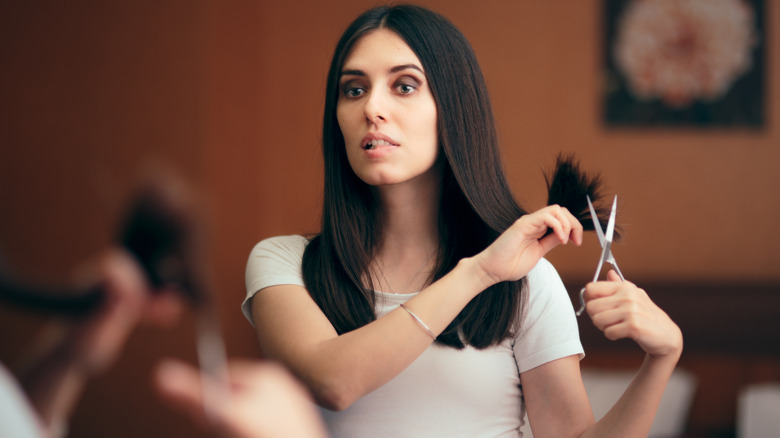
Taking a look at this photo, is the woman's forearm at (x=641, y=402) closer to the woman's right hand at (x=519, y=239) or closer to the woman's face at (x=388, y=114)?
the woman's right hand at (x=519, y=239)

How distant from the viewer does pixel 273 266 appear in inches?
49.4

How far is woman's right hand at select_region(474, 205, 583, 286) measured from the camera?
3.50 feet

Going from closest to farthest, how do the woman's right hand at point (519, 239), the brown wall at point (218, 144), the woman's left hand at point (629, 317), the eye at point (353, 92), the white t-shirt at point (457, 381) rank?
the woman's left hand at point (629, 317)
the woman's right hand at point (519, 239)
the white t-shirt at point (457, 381)
the eye at point (353, 92)
the brown wall at point (218, 144)

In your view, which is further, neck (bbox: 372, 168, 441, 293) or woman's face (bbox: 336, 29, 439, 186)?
neck (bbox: 372, 168, 441, 293)

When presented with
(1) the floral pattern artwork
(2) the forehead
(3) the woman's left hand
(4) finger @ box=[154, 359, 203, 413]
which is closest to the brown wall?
(1) the floral pattern artwork

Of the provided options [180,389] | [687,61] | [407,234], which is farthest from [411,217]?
[687,61]

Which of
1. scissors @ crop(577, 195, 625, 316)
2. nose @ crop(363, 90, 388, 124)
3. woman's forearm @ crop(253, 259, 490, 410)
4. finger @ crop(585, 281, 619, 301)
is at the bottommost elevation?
woman's forearm @ crop(253, 259, 490, 410)

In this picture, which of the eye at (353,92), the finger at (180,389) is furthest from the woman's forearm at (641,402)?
the finger at (180,389)

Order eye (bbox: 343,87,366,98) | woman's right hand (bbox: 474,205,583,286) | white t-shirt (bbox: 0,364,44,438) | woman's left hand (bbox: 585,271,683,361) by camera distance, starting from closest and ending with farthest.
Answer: white t-shirt (bbox: 0,364,44,438), woman's left hand (bbox: 585,271,683,361), woman's right hand (bbox: 474,205,583,286), eye (bbox: 343,87,366,98)

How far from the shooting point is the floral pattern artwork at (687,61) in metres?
3.07

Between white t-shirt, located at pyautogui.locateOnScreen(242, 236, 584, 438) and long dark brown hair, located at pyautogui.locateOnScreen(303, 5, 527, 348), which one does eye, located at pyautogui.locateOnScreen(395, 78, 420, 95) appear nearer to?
long dark brown hair, located at pyautogui.locateOnScreen(303, 5, 527, 348)

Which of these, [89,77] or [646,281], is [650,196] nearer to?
[646,281]

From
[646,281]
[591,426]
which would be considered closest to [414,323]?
[591,426]

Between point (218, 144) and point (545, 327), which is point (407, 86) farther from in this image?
point (218, 144)
